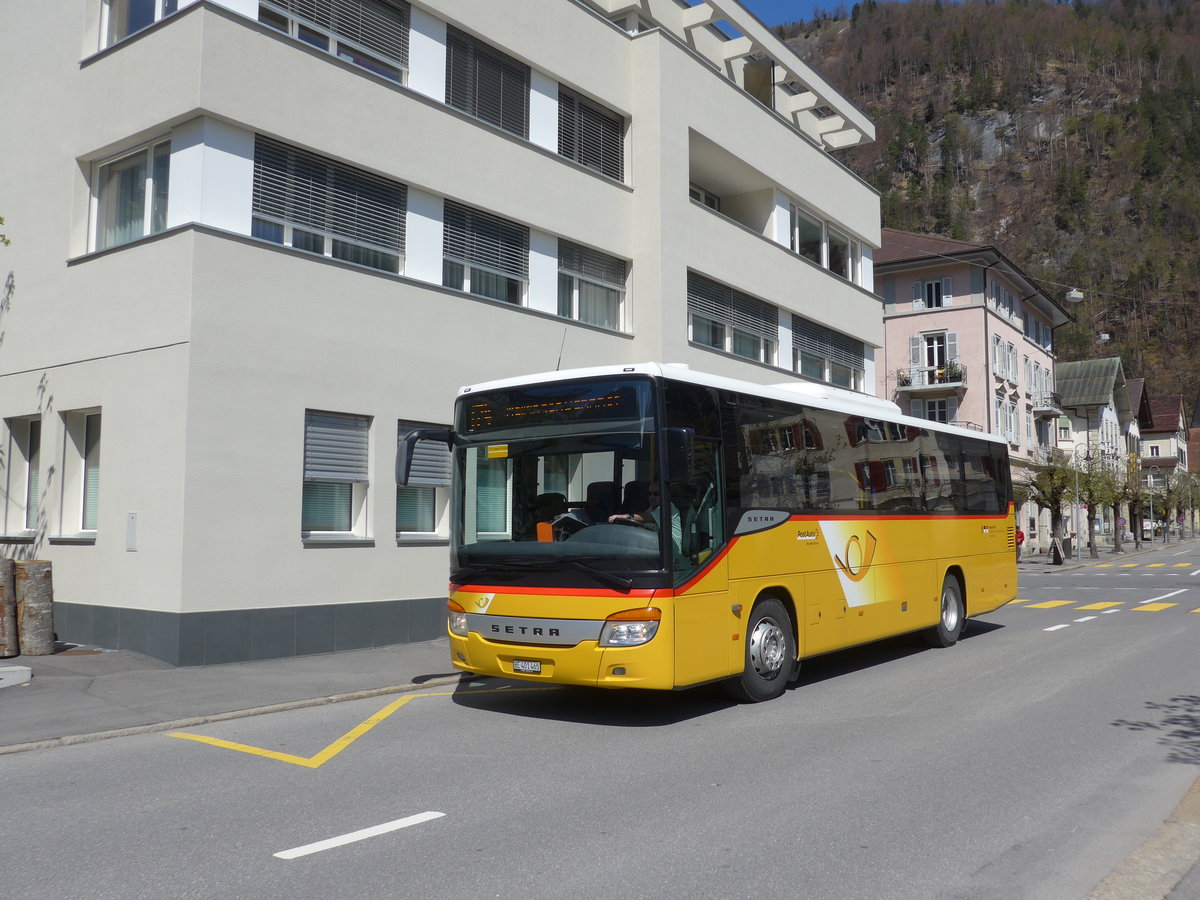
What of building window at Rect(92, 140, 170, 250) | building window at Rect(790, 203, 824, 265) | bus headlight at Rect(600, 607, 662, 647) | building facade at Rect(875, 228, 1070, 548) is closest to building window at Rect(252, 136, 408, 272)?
building window at Rect(92, 140, 170, 250)

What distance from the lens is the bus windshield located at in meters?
8.55

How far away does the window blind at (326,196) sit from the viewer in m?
13.5

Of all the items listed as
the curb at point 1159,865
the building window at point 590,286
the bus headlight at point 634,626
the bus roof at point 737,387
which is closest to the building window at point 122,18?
the building window at point 590,286

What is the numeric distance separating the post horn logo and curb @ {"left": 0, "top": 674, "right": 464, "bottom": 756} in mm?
4314

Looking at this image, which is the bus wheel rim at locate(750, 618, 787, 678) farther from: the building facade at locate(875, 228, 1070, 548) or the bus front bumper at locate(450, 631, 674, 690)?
the building facade at locate(875, 228, 1070, 548)

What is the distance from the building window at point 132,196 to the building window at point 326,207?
1210 millimetres

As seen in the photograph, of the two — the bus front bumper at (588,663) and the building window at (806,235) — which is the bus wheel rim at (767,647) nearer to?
the bus front bumper at (588,663)

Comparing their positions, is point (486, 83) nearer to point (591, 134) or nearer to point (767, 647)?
point (591, 134)

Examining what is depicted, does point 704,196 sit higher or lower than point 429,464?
higher

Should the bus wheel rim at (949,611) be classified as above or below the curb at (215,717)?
above

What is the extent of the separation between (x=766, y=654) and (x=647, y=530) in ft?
7.14

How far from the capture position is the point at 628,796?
6.37 metres

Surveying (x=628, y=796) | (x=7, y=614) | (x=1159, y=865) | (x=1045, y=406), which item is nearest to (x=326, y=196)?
(x=7, y=614)

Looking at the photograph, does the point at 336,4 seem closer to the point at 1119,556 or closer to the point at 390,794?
the point at 390,794
